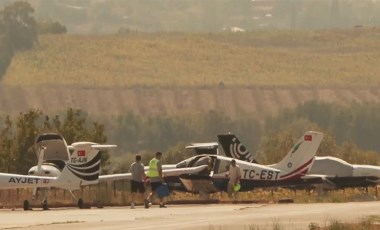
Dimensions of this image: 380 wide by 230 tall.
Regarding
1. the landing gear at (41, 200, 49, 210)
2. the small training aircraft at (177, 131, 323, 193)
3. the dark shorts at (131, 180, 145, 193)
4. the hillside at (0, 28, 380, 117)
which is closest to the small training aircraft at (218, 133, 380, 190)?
the small training aircraft at (177, 131, 323, 193)

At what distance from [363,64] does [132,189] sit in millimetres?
147859

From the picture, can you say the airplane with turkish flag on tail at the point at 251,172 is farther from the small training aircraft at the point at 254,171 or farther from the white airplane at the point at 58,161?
the white airplane at the point at 58,161

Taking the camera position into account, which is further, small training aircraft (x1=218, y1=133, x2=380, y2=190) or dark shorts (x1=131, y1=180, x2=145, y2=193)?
small training aircraft (x1=218, y1=133, x2=380, y2=190)

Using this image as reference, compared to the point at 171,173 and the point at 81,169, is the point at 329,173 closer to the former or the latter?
the point at 171,173

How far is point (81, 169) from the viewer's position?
164 ft

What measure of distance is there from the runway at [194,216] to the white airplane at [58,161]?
5.27 ft

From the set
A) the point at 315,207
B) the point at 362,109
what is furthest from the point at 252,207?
the point at 362,109

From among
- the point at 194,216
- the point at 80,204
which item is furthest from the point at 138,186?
the point at 194,216

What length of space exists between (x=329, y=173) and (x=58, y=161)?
10.9 m

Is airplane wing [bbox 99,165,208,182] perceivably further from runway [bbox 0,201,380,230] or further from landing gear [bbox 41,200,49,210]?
runway [bbox 0,201,380,230]

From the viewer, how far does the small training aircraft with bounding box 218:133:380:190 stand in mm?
57875

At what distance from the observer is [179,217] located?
41375 mm

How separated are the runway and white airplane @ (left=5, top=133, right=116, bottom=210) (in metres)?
1.61

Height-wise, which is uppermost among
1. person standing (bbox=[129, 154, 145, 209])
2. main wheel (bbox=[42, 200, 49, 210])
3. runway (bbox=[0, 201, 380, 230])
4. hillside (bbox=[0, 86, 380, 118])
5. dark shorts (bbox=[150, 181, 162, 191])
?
hillside (bbox=[0, 86, 380, 118])
